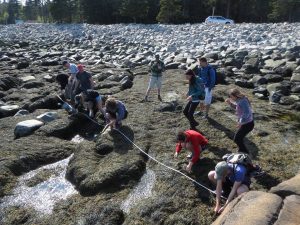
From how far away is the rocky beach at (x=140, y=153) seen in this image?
298 inches

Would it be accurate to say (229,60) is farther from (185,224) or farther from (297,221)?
(297,221)

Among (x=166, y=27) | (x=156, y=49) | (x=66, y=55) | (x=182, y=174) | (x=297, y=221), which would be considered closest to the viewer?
(x=297, y=221)

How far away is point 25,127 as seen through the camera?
11891 millimetres

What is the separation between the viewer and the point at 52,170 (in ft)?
32.5

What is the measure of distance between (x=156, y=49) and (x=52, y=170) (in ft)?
69.9

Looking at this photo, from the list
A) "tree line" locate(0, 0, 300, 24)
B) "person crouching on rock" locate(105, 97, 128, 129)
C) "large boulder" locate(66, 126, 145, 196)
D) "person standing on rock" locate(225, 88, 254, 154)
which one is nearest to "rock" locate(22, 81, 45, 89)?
"person crouching on rock" locate(105, 97, 128, 129)

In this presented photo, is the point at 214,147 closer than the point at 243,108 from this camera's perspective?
No

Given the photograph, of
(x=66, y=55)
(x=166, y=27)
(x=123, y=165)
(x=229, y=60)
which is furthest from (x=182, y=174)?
(x=166, y=27)

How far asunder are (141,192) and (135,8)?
161 feet

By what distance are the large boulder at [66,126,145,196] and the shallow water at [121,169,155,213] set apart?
0.18 metres

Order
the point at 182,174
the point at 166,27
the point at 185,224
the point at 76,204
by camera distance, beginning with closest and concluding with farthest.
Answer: the point at 185,224
the point at 76,204
the point at 182,174
the point at 166,27

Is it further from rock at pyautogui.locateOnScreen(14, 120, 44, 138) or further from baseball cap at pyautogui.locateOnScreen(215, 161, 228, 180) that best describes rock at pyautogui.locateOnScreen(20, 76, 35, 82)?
baseball cap at pyautogui.locateOnScreen(215, 161, 228, 180)

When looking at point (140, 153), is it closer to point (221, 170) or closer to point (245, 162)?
point (221, 170)

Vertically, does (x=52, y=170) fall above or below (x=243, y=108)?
below
